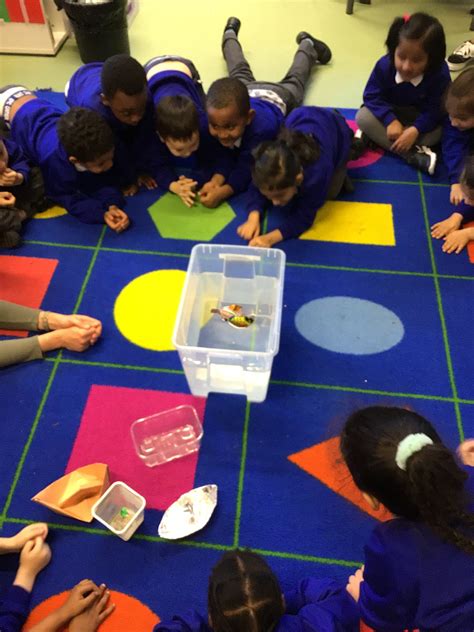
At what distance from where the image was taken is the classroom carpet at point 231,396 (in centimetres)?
135

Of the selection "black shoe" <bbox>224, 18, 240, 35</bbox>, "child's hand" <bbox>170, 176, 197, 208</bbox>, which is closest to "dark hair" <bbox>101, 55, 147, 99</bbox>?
"child's hand" <bbox>170, 176, 197, 208</bbox>

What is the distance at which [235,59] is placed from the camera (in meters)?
2.70

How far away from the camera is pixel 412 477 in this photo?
88 cm

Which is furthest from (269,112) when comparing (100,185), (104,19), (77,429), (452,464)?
(452,464)

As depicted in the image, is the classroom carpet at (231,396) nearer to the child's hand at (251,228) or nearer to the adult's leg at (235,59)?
the child's hand at (251,228)

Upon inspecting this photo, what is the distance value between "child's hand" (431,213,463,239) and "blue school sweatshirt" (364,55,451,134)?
0.47m

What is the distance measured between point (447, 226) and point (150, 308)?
113cm

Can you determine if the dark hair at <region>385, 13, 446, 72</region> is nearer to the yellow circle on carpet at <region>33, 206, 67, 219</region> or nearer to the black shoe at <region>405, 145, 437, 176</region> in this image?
the black shoe at <region>405, 145, 437, 176</region>

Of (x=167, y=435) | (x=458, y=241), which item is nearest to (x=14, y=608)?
(x=167, y=435)

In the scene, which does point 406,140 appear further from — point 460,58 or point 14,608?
point 14,608

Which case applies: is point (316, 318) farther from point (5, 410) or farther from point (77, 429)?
point (5, 410)

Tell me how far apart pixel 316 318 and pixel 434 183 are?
0.89 meters

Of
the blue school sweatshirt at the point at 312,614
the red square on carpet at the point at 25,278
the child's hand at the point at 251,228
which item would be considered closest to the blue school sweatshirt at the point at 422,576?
the blue school sweatshirt at the point at 312,614

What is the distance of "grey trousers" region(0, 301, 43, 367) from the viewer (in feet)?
5.44
